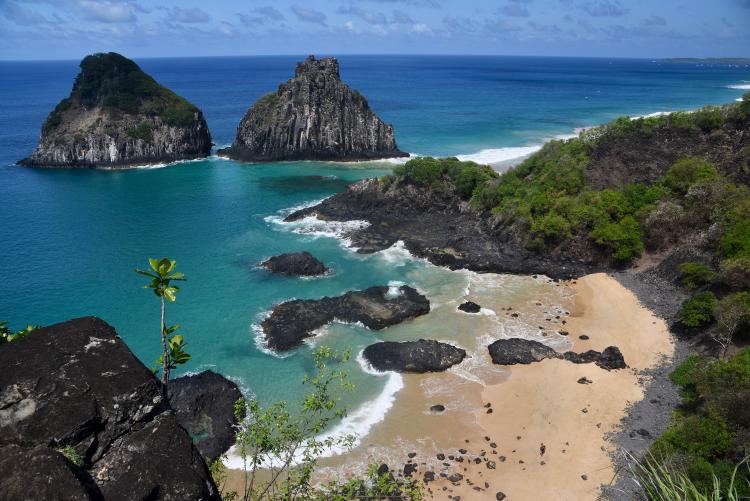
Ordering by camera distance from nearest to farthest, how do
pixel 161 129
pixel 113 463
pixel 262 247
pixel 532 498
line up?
pixel 113 463, pixel 532 498, pixel 262 247, pixel 161 129

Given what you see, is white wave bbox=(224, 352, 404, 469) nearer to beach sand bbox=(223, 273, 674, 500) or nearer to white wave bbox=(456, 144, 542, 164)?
beach sand bbox=(223, 273, 674, 500)

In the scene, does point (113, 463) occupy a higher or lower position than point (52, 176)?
higher

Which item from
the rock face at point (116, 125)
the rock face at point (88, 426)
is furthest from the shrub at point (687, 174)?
the rock face at point (116, 125)

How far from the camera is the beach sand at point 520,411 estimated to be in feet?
92.7

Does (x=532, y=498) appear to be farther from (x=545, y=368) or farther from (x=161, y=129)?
(x=161, y=129)

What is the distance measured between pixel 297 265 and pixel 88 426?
41917 mm

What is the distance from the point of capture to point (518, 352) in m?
39.0

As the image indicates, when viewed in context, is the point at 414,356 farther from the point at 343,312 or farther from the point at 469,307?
the point at 469,307

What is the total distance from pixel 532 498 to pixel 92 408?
23.0 metres

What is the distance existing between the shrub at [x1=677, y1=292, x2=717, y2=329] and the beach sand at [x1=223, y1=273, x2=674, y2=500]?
2.04 metres

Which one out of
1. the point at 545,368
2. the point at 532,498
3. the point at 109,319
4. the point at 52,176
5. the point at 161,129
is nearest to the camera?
the point at 532,498

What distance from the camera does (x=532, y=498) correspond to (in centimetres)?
2680

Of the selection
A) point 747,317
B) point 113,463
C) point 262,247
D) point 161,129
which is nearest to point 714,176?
point 747,317

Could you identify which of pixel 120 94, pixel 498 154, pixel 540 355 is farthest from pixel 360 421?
pixel 120 94
